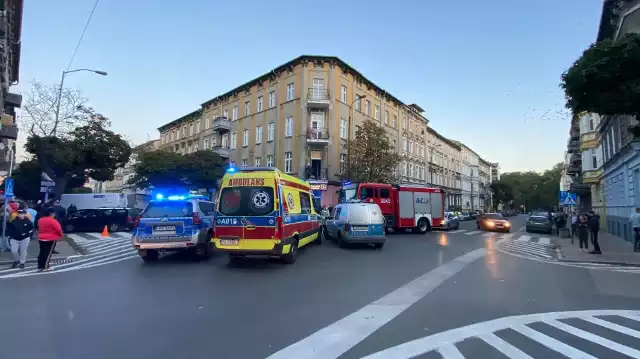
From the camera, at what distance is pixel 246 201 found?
1086 centimetres

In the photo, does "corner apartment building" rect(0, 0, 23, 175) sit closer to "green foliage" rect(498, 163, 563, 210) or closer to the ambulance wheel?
the ambulance wheel

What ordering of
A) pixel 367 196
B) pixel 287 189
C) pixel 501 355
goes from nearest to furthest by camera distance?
pixel 501 355
pixel 287 189
pixel 367 196

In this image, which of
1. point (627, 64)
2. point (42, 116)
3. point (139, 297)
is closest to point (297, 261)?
point (139, 297)

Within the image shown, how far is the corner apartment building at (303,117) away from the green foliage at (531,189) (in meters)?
76.0

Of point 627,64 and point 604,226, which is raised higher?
point 627,64

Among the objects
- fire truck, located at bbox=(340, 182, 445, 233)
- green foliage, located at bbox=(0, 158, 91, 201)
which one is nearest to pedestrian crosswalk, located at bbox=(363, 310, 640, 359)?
fire truck, located at bbox=(340, 182, 445, 233)

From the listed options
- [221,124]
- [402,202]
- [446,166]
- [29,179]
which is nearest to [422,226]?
[402,202]

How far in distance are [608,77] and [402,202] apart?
13.9m

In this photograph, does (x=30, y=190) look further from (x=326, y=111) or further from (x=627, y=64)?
(x=627, y=64)

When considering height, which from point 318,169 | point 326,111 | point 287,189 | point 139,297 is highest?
point 326,111

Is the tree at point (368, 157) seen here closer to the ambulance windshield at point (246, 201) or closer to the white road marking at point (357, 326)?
the ambulance windshield at point (246, 201)

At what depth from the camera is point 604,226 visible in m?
32.1

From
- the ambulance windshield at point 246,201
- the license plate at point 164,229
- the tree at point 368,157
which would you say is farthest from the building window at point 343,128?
the license plate at point 164,229

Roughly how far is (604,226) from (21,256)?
37575 millimetres
